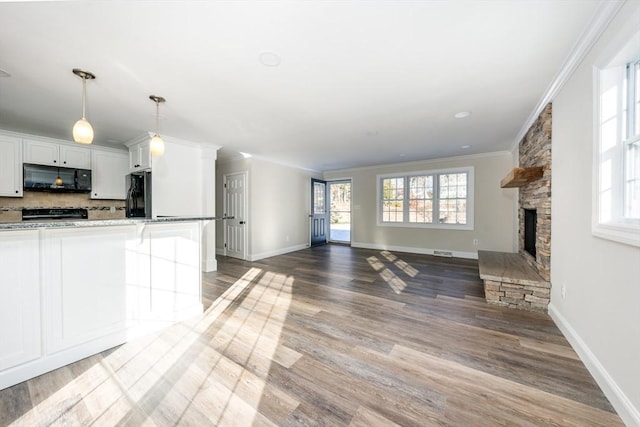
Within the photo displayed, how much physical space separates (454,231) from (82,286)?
641cm

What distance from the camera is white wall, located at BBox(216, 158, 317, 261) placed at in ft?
18.3

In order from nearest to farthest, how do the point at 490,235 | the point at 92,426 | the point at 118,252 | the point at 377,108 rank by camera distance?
1. the point at 92,426
2. the point at 118,252
3. the point at 377,108
4. the point at 490,235

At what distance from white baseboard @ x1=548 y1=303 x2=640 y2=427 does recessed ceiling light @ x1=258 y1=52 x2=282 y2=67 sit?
10.2 feet

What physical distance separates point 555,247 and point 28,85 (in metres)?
5.48

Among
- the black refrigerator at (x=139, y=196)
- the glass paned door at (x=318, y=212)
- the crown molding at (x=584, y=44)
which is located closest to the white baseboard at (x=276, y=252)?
the glass paned door at (x=318, y=212)

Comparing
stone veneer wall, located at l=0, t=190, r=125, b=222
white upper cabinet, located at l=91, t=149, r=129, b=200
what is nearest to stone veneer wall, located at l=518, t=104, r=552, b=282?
white upper cabinet, located at l=91, t=149, r=129, b=200

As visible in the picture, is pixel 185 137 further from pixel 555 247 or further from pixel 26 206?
pixel 555 247

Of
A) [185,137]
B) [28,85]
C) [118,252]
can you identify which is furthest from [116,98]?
[118,252]

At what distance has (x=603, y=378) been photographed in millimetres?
1578

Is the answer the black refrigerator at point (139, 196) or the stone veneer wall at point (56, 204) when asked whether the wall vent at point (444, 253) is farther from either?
the stone veneer wall at point (56, 204)

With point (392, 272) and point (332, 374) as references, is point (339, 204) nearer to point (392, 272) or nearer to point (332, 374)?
point (392, 272)

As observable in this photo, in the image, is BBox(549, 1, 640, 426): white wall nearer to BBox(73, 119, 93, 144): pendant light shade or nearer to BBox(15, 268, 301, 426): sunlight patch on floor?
BBox(15, 268, 301, 426): sunlight patch on floor

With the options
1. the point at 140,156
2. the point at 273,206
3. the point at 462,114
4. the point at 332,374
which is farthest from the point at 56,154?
the point at 462,114

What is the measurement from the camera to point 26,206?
3.92 m
